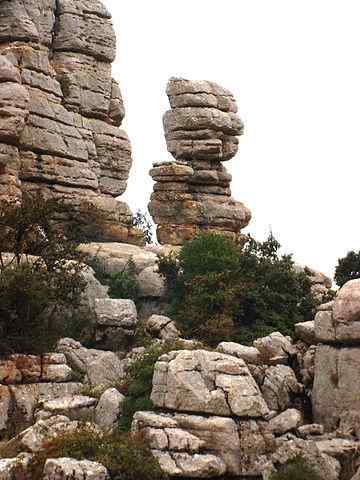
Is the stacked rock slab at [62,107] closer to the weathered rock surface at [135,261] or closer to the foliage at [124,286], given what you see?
the weathered rock surface at [135,261]

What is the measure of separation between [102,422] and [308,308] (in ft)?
55.5

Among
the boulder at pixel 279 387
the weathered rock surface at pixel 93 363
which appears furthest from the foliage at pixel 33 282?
the boulder at pixel 279 387

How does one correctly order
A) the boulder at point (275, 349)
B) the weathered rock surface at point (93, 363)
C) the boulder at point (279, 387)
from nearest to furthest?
the boulder at point (279, 387), the boulder at point (275, 349), the weathered rock surface at point (93, 363)

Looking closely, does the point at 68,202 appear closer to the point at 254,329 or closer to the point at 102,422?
the point at 254,329

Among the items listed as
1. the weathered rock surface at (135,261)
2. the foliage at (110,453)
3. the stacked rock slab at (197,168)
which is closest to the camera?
the foliage at (110,453)

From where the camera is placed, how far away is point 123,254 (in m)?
44.1

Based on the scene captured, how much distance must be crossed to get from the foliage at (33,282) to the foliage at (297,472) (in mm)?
13004

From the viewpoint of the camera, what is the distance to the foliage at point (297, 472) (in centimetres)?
1885

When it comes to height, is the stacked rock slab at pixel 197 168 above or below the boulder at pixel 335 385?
above

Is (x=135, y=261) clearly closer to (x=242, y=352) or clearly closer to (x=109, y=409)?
(x=242, y=352)

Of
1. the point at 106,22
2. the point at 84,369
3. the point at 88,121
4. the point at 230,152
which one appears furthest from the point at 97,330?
the point at 106,22

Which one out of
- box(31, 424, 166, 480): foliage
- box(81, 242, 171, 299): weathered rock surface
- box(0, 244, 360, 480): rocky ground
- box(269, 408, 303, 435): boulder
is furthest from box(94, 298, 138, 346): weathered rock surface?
box(31, 424, 166, 480): foliage

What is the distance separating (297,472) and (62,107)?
38199mm

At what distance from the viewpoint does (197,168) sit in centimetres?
5812
